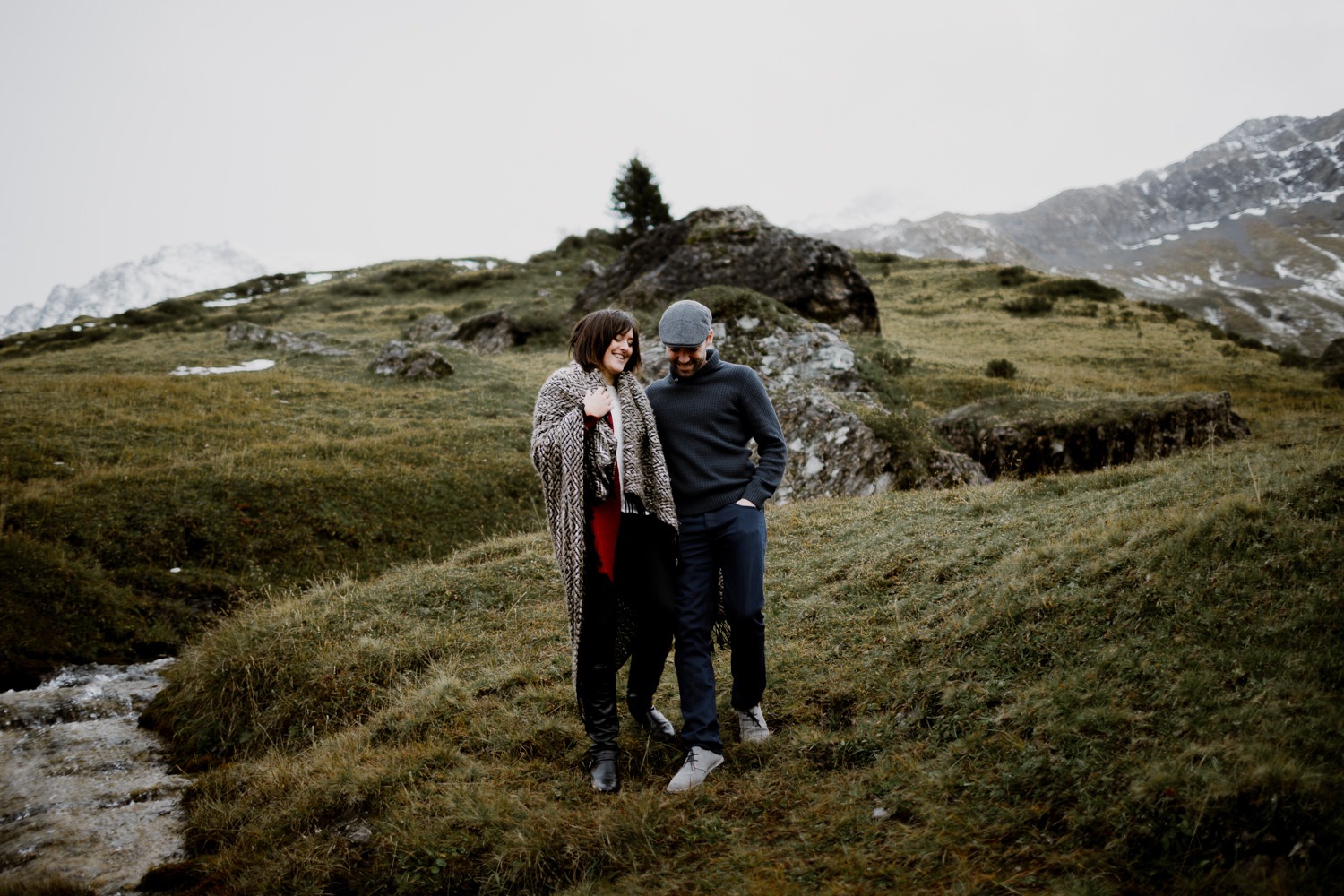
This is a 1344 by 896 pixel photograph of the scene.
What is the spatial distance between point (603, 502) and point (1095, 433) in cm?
1065

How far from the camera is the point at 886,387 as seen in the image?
15.8 m

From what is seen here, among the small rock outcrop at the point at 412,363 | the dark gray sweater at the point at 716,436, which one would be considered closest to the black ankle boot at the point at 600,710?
the dark gray sweater at the point at 716,436

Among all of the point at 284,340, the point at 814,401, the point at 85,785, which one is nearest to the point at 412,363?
the point at 284,340

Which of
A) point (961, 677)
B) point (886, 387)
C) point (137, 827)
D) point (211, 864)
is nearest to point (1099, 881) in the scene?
point (961, 677)

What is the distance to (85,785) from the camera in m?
5.73

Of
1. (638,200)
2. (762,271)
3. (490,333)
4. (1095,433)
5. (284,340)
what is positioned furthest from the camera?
(638,200)

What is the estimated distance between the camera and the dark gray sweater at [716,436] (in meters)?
4.78

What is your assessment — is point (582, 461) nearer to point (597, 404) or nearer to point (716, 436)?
point (597, 404)

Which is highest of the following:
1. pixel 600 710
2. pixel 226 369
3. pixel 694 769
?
pixel 226 369

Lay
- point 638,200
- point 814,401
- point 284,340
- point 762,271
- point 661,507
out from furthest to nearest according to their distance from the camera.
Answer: point 638,200 → point 284,340 → point 762,271 → point 814,401 → point 661,507

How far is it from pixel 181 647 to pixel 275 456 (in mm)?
5794

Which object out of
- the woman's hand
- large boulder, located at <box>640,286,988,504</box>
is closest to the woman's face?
the woman's hand

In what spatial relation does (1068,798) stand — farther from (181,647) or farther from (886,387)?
(886,387)

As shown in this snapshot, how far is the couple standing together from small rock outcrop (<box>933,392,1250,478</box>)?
29.3 ft
